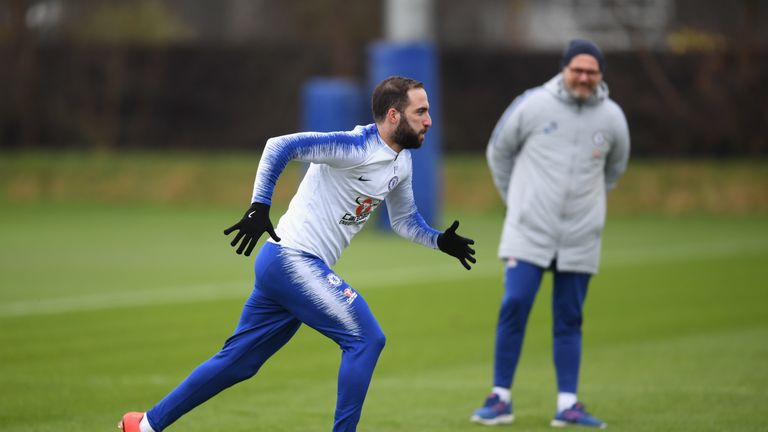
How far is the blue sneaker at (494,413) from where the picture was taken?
8.66 meters

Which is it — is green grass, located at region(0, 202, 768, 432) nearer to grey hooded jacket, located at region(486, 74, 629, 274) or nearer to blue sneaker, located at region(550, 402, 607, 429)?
blue sneaker, located at region(550, 402, 607, 429)

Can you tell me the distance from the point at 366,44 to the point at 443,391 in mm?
25428

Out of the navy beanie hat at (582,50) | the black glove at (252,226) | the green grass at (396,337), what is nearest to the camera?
the black glove at (252,226)

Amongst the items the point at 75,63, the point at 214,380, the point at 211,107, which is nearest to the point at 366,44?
A: the point at 211,107

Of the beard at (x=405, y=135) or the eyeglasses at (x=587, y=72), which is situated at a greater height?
the eyeglasses at (x=587, y=72)

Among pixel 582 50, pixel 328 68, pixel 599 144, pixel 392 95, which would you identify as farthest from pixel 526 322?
pixel 328 68

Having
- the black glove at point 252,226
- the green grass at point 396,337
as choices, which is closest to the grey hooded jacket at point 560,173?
the green grass at point 396,337

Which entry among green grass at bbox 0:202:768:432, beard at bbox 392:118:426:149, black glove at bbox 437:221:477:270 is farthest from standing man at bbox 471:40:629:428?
beard at bbox 392:118:426:149

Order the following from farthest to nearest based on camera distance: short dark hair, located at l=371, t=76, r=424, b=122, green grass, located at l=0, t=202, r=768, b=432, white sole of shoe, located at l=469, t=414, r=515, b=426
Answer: green grass, located at l=0, t=202, r=768, b=432 < white sole of shoe, located at l=469, t=414, r=515, b=426 < short dark hair, located at l=371, t=76, r=424, b=122

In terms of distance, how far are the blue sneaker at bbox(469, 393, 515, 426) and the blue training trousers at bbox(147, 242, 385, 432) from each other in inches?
74.8

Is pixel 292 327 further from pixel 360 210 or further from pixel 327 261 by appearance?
pixel 360 210

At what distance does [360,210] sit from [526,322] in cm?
198

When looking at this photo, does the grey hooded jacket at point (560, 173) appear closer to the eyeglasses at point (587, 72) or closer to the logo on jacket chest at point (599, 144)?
the logo on jacket chest at point (599, 144)

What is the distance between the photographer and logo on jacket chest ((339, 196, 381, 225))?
708 cm
